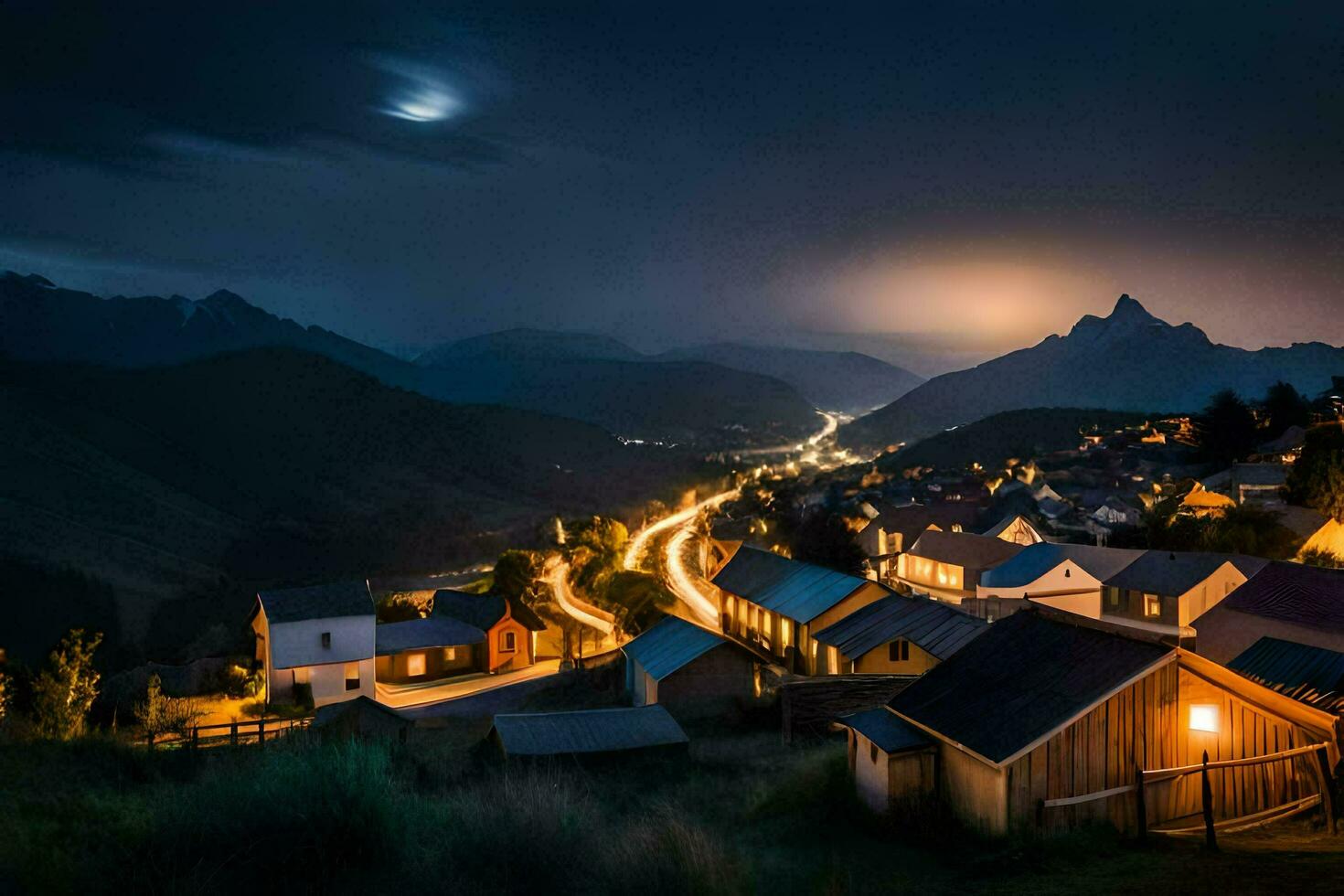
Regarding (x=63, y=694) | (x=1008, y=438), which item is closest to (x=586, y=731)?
(x=63, y=694)

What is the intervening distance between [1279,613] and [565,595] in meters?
38.8

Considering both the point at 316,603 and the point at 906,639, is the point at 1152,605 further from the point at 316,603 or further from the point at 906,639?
the point at 316,603

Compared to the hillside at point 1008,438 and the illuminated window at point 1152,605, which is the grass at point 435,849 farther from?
the hillside at point 1008,438

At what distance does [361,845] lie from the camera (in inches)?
263

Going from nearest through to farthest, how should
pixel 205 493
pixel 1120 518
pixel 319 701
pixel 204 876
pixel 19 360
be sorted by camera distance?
pixel 204 876 < pixel 319 701 < pixel 1120 518 < pixel 205 493 < pixel 19 360

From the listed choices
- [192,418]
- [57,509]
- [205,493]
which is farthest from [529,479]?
[57,509]

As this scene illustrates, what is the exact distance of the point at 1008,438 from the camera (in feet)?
408

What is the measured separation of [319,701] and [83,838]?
31582mm

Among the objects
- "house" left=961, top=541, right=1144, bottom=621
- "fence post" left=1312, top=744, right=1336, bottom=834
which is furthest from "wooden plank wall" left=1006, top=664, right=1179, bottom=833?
"house" left=961, top=541, right=1144, bottom=621

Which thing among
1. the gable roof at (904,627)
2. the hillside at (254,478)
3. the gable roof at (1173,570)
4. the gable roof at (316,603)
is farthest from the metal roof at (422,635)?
the hillside at (254,478)

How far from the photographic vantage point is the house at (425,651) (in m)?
39.0

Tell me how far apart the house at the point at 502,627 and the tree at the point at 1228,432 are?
70172 mm

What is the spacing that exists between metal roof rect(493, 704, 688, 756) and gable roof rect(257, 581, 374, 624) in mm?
18845

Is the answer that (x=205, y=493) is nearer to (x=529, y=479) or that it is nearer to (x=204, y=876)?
(x=529, y=479)
